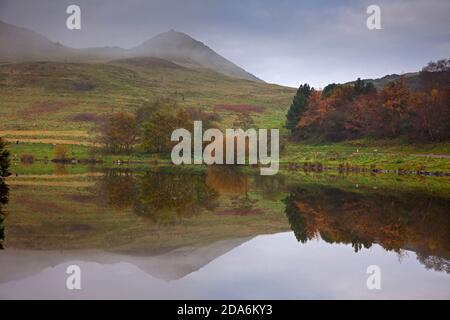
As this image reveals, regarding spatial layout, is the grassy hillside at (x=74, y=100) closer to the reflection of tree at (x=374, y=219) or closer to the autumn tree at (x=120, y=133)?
the autumn tree at (x=120, y=133)

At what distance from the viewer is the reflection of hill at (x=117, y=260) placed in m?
14.9

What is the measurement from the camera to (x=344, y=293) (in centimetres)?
1293

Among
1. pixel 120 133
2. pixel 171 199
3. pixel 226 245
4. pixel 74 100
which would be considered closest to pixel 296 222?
pixel 226 245

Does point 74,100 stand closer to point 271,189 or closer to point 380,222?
point 271,189

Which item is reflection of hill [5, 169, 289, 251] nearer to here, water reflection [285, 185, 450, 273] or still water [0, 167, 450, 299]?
still water [0, 167, 450, 299]

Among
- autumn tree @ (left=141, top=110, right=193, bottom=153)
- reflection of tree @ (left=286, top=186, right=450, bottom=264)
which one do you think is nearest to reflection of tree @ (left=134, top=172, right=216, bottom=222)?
reflection of tree @ (left=286, top=186, right=450, bottom=264)

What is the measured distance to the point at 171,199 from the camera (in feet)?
114

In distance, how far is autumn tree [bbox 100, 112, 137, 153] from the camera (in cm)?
9050

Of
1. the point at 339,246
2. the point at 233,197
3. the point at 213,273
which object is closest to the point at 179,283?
the point at 213,273

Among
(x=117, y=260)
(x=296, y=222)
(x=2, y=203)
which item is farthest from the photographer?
(x=2, y=203)

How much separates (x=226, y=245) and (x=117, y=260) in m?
4.36

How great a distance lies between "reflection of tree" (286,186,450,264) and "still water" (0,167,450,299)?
0.18 ft

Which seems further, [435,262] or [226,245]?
[226,245]

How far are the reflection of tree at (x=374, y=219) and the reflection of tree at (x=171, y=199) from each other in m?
5.05
